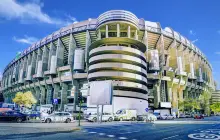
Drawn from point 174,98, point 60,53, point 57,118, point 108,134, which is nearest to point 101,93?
point 108,134

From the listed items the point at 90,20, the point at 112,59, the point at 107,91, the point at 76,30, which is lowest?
the point at 107,91

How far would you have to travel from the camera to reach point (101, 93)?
21406mm

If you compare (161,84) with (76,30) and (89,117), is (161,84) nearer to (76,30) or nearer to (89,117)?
(76,30)

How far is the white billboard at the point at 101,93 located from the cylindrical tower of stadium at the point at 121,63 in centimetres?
3535

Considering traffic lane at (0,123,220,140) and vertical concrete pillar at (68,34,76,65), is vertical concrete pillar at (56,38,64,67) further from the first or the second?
traffic lane at (0,123,220,140)

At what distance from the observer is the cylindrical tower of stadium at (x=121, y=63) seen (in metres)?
59.2

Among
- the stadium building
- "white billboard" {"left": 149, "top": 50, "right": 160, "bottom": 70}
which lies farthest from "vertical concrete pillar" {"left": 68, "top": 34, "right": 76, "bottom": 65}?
"white billboard" {"left": 149, "top": 50, "right": 160, "bottom": 70}

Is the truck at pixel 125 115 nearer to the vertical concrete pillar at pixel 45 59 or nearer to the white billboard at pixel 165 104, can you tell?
the white billboard at pixel 165 104

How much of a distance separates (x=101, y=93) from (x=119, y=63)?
3935 cm

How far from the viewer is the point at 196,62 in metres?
92.2

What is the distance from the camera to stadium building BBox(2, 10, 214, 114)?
201 ft

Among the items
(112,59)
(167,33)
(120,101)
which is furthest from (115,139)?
(167,33)

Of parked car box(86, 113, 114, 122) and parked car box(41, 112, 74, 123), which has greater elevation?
parked car box(41, 112, 74, 123)

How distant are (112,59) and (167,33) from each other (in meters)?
31.4
